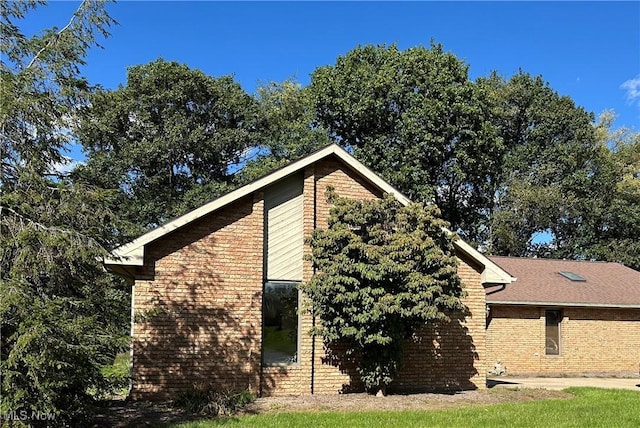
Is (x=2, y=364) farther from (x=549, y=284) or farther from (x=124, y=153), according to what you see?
(x=124, y=153)

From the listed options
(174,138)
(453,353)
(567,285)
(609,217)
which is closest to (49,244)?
(453,353)

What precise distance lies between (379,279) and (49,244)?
229 inches

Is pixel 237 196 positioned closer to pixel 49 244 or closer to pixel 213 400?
pixel 213 400

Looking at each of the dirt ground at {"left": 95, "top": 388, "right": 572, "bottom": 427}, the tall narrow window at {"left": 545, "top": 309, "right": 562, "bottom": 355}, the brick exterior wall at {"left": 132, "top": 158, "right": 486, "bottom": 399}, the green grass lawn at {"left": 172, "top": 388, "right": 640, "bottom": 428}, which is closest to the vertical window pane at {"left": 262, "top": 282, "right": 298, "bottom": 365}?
the brick exterior wall at {"left": 132, "top": 158, "right": 486, "bottom": 399}

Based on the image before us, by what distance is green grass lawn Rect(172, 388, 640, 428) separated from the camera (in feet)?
28.9

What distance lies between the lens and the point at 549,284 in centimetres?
2052

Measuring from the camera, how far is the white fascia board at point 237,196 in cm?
1049

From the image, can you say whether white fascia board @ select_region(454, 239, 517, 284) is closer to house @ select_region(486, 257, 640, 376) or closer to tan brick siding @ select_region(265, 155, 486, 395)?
tan brick siding @ select_region(265, 155, 486, 395)

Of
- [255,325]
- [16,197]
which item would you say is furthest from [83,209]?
[255,325]

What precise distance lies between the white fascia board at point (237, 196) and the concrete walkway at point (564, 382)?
629 cm

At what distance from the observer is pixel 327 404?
10445 millimetres

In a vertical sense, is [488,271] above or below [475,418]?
above

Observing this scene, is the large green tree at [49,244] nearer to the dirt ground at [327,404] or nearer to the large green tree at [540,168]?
the dirt ground at [327,404]

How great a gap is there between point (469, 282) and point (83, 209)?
340 inches
